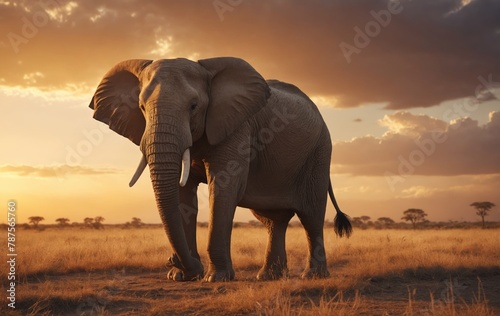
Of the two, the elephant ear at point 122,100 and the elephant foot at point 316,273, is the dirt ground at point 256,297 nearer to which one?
the elephant foot at point 316,273

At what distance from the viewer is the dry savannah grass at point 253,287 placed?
7227 mm

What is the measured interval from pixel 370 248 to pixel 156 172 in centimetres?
1098

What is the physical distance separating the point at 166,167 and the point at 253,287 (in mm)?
2326

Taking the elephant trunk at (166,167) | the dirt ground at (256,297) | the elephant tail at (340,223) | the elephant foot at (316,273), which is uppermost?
the elephant trunk at (166,167)

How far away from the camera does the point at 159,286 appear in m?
9.80

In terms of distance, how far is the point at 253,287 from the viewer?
8.88m

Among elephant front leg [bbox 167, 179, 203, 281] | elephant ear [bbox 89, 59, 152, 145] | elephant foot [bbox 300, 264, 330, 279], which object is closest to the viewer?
elephant ear [bbox 89, 59, 152, 145]

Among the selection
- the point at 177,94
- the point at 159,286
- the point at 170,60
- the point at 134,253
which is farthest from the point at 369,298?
the point at 134,253

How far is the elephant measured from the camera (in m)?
8.70

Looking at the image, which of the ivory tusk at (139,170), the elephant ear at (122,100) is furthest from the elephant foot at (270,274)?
the elephant ear at (122,100)

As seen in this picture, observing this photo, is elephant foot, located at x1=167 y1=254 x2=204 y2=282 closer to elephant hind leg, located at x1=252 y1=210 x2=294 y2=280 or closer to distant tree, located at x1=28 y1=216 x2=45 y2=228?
elephant hind leg, located at x1=252 y1=210 x2=294 y2=280

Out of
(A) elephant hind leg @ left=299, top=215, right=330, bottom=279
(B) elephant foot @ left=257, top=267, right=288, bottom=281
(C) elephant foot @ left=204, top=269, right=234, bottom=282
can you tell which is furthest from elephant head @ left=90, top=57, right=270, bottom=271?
(A) elephant hind leg @ left=299, top=215, right=330, bottom=279

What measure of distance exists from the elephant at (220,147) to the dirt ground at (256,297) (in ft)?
2.70

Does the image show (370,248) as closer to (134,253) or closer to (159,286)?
(134,253)
